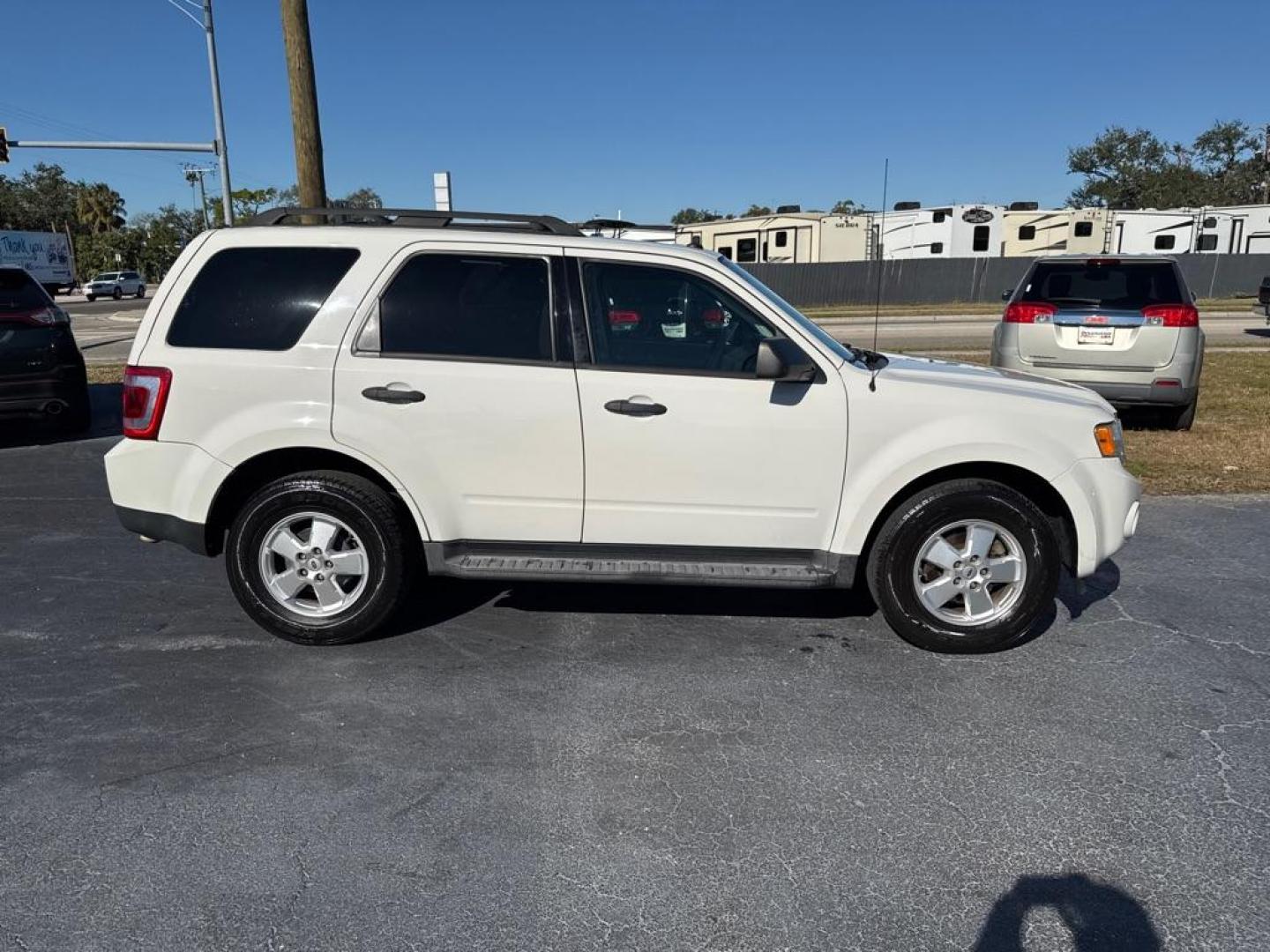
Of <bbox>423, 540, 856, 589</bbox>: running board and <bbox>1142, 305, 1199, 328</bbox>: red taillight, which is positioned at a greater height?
<bbox>1142, 305, 1199, 328</bbox>: red taillight

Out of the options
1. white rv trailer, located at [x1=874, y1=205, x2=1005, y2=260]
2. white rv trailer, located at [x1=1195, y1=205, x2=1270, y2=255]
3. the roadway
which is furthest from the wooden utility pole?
white rv trailer, located at [x1=1195, y1=205, x2=1270, y2=255]

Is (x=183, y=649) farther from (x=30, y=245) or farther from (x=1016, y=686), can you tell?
(x=30, y=245)

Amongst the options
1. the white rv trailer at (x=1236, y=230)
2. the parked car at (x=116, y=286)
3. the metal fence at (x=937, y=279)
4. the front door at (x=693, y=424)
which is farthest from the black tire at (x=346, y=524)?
the parked car at (x=116, y=286)

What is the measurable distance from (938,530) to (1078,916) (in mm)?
1873

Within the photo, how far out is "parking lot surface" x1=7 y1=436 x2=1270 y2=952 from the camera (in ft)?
8.40

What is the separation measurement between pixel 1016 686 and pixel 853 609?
1037mm

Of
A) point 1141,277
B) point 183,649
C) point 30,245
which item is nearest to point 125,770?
point 183,649

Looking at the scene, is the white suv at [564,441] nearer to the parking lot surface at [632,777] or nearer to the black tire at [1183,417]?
the parking lot surface at [632,777]

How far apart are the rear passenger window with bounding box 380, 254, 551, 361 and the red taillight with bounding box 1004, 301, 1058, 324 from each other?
6000 mm

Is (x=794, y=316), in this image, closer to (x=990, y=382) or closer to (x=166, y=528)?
(x=990, y=382)

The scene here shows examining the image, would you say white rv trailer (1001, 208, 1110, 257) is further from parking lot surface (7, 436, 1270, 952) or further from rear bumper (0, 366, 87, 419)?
parking lot surface (7, 436, 1270, 952)

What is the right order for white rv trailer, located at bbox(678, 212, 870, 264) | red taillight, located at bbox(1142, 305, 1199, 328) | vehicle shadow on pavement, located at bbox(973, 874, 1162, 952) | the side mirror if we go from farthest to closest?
white rv trailer, located at bbox(678, 212, 870, 264) → red taillight, located at bbox(1142, 305, 1199, 328) → the side mirror → vehicle shadow on pavement, located at bbox(973, 874, 1162, 952)

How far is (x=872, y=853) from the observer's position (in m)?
2.83

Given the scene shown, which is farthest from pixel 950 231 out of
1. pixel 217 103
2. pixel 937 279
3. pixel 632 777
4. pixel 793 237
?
pixel 632 777
